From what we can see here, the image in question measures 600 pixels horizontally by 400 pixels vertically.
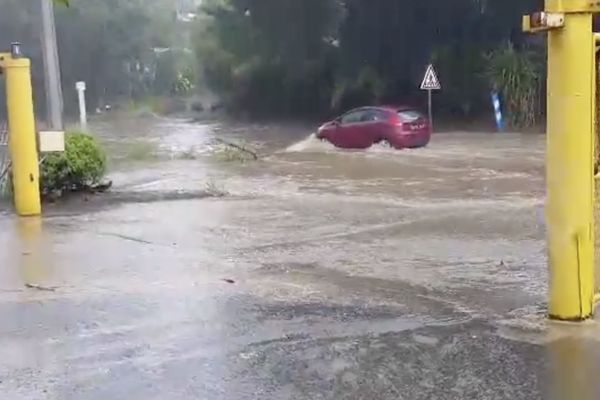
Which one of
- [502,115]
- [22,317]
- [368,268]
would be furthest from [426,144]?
[22,317]

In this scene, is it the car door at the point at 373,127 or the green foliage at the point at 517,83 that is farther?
the green foliage at the point at 517,83

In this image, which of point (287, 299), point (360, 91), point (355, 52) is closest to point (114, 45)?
point (355, 52)

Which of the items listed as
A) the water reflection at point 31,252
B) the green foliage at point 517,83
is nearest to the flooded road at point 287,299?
the water reflection at point 31,252

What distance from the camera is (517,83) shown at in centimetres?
3778

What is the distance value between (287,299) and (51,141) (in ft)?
25.6

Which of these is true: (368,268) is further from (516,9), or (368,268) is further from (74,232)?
(516,9)

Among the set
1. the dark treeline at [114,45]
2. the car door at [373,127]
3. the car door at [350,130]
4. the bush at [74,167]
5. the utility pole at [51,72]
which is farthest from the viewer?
the dark treeline at [114,45]

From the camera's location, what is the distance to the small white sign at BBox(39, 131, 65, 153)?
15.6 metres

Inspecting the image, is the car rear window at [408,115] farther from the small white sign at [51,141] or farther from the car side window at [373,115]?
the small white sign at [51,141]

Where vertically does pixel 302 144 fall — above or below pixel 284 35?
below

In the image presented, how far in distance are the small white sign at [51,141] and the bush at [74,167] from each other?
2.93ft

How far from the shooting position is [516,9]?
41125mm

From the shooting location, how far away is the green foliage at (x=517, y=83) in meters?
37.3

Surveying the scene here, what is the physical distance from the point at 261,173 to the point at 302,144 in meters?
10.6
